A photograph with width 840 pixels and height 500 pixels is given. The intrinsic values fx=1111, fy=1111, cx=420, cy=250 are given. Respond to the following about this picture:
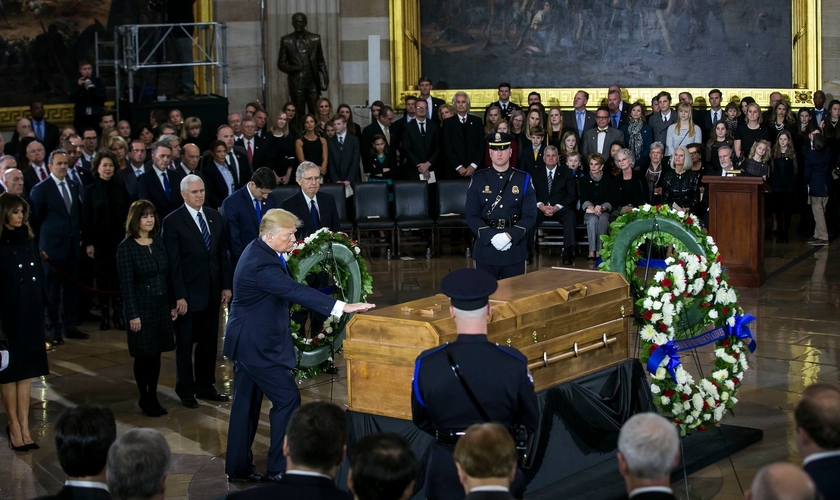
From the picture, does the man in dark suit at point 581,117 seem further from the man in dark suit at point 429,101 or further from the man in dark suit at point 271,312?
the man in dark suit at point 271,312

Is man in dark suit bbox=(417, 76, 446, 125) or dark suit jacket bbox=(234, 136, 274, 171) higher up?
man in dark suit bbox=(417, 76, 446, 125)

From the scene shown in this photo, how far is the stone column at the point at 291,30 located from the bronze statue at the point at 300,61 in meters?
0.60

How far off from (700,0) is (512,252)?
10.4 meters

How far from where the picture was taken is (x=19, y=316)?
724 cm

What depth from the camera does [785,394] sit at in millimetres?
8008

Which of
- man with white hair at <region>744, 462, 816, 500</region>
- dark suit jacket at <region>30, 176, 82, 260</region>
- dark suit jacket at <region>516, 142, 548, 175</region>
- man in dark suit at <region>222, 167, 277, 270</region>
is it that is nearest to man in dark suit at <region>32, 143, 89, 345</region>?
dark suit jacket at <region>30, 176, 82, 260</region>

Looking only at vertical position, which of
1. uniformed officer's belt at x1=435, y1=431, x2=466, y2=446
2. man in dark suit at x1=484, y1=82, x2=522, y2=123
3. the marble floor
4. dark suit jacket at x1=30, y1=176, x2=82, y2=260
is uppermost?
man in dark suit at x1=484, y1=82, x2=522, y2=123

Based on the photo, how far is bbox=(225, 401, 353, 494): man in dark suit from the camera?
11.7 feet

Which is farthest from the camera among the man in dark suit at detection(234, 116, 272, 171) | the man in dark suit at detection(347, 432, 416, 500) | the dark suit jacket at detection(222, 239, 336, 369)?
the man in dark suit at detection(234, 116, 272, 171)

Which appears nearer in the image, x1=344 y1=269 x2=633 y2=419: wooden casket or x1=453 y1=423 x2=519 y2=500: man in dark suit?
x1=453 y1=423 x2=519 y2=500: man in dark suit

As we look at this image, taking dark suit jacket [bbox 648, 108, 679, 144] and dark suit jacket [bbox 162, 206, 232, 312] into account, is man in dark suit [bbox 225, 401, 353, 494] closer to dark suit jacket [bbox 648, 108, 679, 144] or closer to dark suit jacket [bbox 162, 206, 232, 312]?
dark suit jacket [bbox 162, 206, 232, 312]

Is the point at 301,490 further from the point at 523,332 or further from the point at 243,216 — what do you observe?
the point at 243,216

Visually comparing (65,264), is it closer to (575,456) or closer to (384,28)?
(575,456)

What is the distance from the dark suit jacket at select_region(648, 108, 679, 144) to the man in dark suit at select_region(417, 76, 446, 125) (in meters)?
2.96
